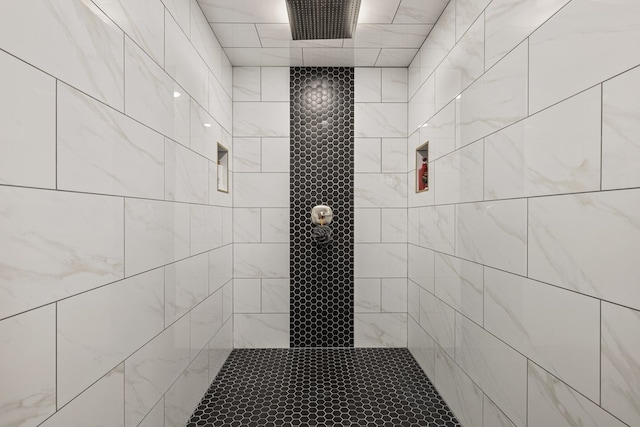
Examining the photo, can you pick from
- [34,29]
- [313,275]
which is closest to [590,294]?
[34,29]

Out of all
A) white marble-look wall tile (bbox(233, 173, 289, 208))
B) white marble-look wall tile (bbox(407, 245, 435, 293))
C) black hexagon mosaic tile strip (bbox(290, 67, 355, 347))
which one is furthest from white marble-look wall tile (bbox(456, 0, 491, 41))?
white marble-look wall tile (bbox(233, 173, 289, 208))

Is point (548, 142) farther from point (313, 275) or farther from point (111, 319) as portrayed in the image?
point (313, 275)

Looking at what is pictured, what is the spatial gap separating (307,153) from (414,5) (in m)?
1.34

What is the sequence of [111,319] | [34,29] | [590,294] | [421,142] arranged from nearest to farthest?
→ [34,29] → [590,294] → [111,319] → [421,142]

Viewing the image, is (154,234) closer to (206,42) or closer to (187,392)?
(187,392)

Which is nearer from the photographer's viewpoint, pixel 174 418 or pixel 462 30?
pixel 174 418

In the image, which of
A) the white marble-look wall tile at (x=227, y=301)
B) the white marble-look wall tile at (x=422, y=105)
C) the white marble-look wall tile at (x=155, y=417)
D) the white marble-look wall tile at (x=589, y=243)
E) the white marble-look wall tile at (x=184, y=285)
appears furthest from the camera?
the white marble-look wall tile at (x=227, y=301)

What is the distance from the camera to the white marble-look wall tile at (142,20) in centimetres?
118

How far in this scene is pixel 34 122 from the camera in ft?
2.71

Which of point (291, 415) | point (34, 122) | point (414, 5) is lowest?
point (291, 415)

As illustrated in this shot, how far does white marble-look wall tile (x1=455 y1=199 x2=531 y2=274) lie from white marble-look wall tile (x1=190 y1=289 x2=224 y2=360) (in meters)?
1.50

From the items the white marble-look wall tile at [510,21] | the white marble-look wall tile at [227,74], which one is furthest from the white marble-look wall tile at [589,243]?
the white marble-look wall tile at [227,74]

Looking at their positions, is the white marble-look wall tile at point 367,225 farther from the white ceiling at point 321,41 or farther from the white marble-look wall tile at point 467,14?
the white marble-look wall tile at point 467,14

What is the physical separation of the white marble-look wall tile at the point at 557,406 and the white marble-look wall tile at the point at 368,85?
92.2 inches
